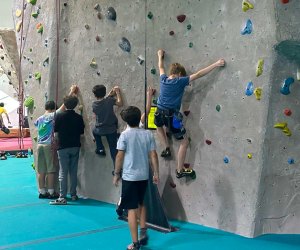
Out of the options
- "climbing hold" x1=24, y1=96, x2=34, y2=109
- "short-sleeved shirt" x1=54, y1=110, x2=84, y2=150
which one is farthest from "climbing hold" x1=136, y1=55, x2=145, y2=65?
"climbing hold" x1=24, y1=96, x2=34, y2=109

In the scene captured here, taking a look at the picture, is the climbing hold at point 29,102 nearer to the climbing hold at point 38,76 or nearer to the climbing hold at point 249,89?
the climbing hold at point 38,76

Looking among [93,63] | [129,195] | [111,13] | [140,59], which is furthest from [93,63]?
[129,195]

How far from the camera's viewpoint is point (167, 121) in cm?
439

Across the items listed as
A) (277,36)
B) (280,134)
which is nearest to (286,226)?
(280,134)

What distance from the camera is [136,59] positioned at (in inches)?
192

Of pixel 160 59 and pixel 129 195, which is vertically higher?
pixel 160 59

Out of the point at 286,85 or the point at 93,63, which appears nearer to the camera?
the point at 286,85

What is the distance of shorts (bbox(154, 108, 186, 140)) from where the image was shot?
4367mm

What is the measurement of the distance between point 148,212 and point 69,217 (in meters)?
0.96

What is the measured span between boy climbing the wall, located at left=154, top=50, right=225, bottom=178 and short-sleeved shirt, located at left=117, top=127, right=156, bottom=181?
2.73ft

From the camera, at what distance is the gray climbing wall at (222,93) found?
3.82m

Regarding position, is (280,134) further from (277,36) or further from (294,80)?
(277,36)

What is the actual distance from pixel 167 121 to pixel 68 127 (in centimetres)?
157

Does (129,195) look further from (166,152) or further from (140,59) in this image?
(140,59)
